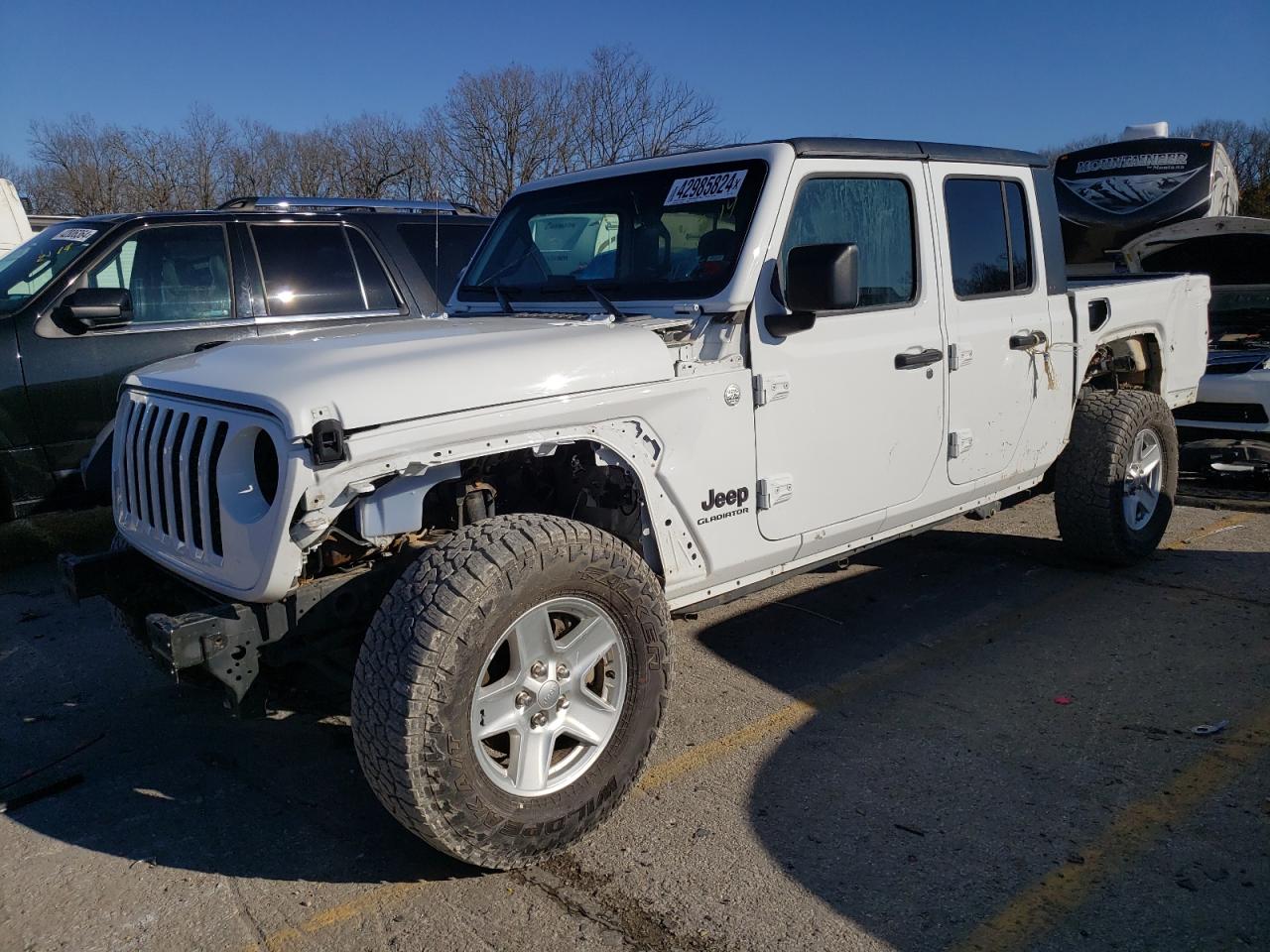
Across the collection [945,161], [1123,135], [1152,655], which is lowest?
[1152,655]

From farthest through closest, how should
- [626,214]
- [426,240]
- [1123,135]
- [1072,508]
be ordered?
[1123,135]
[426,240]
[1072,508]
[626,214]

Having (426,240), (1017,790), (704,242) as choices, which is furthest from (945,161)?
(426,240)

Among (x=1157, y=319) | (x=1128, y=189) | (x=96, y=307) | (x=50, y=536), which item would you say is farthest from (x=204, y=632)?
(x=1128, y=189)

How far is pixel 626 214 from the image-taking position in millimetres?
4082

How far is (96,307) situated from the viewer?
5582mm

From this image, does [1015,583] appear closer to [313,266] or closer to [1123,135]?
[313,266]

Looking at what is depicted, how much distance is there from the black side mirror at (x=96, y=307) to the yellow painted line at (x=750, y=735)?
4.05 meters

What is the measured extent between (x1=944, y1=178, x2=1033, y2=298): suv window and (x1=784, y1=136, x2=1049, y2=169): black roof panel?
0.35 feet

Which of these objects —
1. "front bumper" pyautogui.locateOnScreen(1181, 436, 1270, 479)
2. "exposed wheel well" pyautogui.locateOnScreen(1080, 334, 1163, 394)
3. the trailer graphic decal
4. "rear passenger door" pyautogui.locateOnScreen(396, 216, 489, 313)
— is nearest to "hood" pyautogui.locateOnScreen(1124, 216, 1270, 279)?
the trailer graphic decal

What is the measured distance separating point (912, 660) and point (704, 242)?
6.69 feet

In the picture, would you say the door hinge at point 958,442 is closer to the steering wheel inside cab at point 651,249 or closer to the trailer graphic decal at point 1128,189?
the steering wheel inside cab at point 651,249

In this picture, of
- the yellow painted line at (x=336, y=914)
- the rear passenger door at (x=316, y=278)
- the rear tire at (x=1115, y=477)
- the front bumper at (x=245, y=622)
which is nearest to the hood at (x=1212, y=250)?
the rear tire at (x=1115, y=477)

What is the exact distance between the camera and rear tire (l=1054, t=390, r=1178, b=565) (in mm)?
5199

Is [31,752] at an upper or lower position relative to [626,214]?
lower
